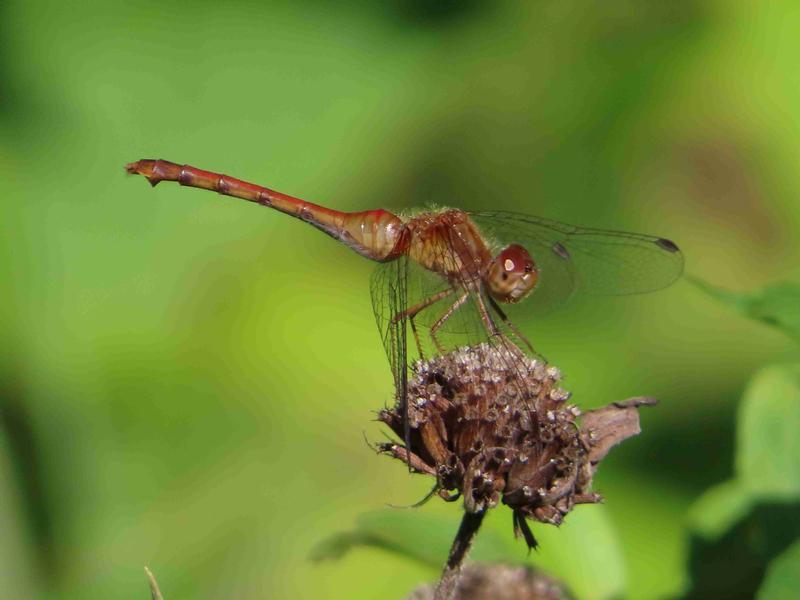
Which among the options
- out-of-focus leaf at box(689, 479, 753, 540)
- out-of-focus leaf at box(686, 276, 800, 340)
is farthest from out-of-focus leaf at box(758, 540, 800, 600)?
out-of-focus leaf at box(689, 479, 753, 540)

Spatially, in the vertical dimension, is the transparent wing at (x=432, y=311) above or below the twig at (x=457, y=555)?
above

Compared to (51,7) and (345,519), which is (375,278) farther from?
(51,7)

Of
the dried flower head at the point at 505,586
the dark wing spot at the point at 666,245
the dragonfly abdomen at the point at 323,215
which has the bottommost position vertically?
the dried flower head at the point at 505,586

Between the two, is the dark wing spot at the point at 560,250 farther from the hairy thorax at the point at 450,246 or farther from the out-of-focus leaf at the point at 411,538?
the out-of-focus leaf at the point at 411,538

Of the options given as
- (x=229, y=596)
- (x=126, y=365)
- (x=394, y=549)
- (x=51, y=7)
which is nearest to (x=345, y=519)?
(x=229, y=596)

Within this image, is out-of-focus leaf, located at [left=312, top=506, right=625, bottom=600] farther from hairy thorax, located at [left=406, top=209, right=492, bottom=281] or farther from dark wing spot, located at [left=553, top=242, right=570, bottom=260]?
dark wing spot, located at [left=553, top=242, right=570, bottom=260]

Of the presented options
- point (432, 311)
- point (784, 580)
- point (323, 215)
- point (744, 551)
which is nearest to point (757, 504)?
point (744, 551)

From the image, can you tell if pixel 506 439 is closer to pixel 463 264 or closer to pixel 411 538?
pixel 411 538

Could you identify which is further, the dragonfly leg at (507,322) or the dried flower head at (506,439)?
the dragonfly leg at (507,322)

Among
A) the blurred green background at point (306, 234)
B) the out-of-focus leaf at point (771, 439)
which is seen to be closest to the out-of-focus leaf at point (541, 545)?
the out-of-focus leaf at point (771, 439)
